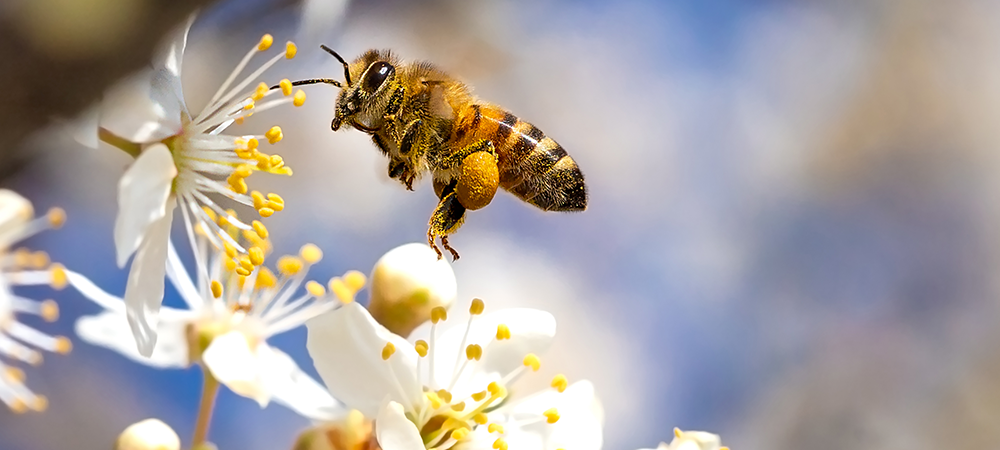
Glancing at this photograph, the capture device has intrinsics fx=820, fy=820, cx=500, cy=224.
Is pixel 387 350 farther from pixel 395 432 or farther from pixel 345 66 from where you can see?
pixel 345 66

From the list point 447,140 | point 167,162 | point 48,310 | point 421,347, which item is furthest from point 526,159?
point 48,310

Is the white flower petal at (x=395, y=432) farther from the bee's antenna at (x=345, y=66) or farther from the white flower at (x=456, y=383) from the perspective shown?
the bee's antenna at (x=345, y=66)

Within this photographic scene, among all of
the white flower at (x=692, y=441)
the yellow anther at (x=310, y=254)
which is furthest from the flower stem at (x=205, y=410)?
the white flower at (x=692, y=441)

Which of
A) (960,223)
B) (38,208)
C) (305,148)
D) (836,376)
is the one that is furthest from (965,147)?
(38,208)

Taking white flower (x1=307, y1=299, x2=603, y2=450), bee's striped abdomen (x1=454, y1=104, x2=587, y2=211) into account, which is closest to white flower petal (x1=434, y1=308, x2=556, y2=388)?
white flower (x1=307, y1=299, x2=603, y2=450)

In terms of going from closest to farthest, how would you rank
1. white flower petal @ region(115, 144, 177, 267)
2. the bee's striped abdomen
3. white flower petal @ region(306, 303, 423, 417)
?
1. white flower petal @ region(115, 144, 177, 267)
2. white flower petal @ region(306, 303, 423, 417)
3. the bee's striped abdomen

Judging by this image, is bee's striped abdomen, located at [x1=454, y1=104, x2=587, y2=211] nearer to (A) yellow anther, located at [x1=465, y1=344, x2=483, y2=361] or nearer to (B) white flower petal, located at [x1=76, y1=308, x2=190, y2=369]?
(A) yellow anther, located at [x1=465, y1=344, x2=483, y2=361]
